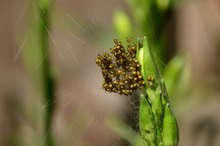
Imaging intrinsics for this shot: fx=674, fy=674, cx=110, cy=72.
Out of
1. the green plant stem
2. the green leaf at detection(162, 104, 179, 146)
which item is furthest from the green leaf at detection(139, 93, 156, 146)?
the green plant stem

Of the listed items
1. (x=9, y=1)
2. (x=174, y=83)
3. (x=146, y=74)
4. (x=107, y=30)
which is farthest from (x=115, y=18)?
(x=9, y=1)

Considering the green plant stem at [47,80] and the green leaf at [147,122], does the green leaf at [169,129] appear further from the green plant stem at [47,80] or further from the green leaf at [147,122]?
the green plant stem at [47,80]

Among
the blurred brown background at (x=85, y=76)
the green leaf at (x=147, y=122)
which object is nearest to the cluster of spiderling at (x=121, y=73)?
the green leaf at (x=147, y=122)

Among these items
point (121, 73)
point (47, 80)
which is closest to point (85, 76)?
point (47, 80)

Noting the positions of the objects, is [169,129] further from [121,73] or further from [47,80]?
[47,80]

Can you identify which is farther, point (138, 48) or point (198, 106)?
point (198, 106)

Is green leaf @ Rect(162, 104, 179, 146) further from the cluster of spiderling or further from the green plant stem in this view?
the green plant stem

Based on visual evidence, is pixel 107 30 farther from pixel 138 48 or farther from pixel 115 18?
pixel 138 48
